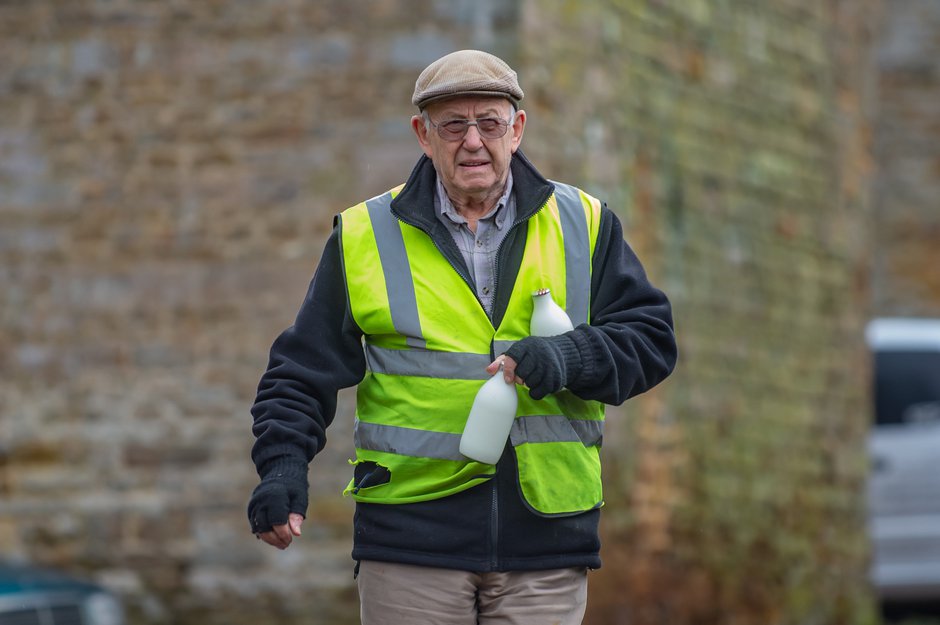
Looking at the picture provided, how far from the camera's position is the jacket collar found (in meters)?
3.71

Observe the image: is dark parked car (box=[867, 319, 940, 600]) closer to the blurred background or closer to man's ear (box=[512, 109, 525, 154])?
the blurred background

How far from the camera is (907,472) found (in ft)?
34.8

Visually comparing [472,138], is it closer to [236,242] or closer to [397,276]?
[397,276]

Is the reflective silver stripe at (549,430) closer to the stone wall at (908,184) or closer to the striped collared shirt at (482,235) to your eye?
the striped collared shirt at (482,235)

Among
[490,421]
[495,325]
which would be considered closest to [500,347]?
[495,325]

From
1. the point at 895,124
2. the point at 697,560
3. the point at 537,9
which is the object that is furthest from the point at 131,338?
the point at 895,124

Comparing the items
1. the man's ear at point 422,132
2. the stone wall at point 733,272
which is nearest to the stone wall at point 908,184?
the stone wall at point 733,272

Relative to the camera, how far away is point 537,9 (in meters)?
7.81

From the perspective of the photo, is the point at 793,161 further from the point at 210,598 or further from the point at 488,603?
the point at 488,603

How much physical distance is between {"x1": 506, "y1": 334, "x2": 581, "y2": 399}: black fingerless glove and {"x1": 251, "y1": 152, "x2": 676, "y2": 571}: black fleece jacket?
0.01 metres

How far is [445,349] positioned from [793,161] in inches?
259

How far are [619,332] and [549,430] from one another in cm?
24

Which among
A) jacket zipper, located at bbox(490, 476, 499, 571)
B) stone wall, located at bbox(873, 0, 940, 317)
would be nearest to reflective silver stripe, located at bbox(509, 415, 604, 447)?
jacket zipper, located at bbox(490, 476, 499, 571)

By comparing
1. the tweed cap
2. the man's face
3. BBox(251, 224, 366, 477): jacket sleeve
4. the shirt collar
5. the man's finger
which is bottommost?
the man's finger
